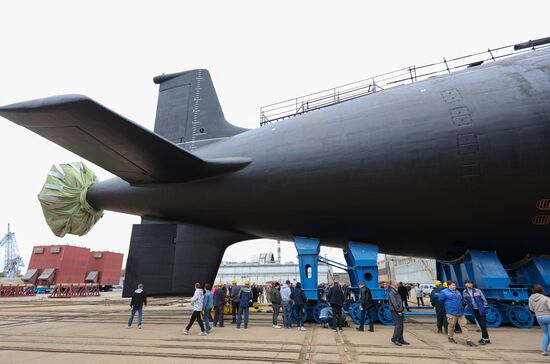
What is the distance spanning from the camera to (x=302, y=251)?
37.1ft

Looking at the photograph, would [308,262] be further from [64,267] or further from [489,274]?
[64,267]

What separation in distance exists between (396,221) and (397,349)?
12.7 feet

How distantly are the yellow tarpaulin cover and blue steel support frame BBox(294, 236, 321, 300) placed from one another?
8.36 m

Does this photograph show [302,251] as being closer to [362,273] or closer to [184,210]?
[362,273]

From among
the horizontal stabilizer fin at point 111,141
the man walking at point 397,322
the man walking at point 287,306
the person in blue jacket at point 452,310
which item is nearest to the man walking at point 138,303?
the horizontal stabilizer fin at point 111,141

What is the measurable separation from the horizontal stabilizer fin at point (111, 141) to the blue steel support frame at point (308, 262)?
332 cm

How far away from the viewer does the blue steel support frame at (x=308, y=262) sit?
35.6 feet

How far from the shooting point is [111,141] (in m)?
8.99

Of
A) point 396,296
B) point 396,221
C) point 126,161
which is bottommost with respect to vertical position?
point 396,296

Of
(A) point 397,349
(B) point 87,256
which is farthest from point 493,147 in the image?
(B) point 87,256

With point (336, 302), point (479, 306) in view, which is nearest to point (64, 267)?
point (336, 302)

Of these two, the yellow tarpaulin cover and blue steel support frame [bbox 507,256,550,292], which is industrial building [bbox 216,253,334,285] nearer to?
the yellow tarpaulin cover

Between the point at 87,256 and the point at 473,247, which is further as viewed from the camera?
the point at 87,256

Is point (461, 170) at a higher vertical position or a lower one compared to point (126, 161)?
lower
